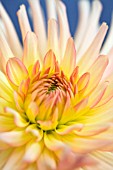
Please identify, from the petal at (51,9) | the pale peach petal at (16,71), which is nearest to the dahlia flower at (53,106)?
the pale peach petal at (16,71)

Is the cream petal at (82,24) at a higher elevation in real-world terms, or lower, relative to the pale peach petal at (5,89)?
higher

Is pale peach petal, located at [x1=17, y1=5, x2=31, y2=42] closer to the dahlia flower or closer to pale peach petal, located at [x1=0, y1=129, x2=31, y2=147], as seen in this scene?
the dahlia flower

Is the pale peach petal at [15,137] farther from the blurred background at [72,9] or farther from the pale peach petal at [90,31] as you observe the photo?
the blurred background at [72,9]

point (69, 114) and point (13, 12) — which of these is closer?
point (69, 114)

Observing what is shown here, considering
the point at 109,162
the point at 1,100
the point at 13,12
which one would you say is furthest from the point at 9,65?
the point at 13,12

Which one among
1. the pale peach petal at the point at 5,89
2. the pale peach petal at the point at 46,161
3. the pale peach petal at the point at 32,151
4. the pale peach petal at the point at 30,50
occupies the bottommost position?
the pale peach petal at the point at 46,161

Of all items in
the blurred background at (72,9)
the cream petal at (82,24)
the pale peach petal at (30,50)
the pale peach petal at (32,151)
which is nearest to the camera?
the pale peach petal at (32,151)

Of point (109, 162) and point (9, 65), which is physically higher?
point (9, 65)

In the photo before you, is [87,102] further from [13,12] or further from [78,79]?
[13,12]
